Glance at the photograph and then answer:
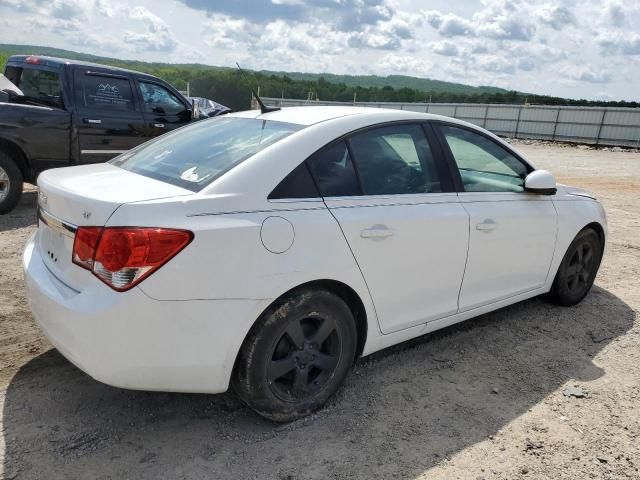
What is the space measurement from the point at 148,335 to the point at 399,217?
149 centimetres

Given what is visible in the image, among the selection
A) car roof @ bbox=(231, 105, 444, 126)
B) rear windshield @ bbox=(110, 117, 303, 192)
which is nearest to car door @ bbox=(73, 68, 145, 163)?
rear windshield @ bbox=(110, 117, 303, 192)

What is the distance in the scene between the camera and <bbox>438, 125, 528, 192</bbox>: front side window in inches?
143

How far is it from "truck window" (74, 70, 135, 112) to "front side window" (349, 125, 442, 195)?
558 centimetres

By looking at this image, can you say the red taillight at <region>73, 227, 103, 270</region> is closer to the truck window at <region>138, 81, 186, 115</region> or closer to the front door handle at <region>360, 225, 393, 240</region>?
the front door handle at <region>360, 225, 393, 240</region>

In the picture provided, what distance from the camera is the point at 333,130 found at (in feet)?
9.93

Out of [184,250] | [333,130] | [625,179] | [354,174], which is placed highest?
[333,130]

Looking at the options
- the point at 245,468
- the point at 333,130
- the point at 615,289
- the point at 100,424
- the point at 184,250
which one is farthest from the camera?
the point at 615,289

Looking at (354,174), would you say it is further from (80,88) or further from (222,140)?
(80,88)

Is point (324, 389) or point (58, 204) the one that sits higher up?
point (58, 204)

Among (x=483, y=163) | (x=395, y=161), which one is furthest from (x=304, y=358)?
(x=483, y=163)

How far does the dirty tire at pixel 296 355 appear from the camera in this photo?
2637 mm

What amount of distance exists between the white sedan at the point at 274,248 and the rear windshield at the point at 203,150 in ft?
0.05

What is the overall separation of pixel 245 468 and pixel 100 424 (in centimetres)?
81

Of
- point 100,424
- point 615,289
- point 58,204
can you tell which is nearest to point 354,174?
point 58,204
